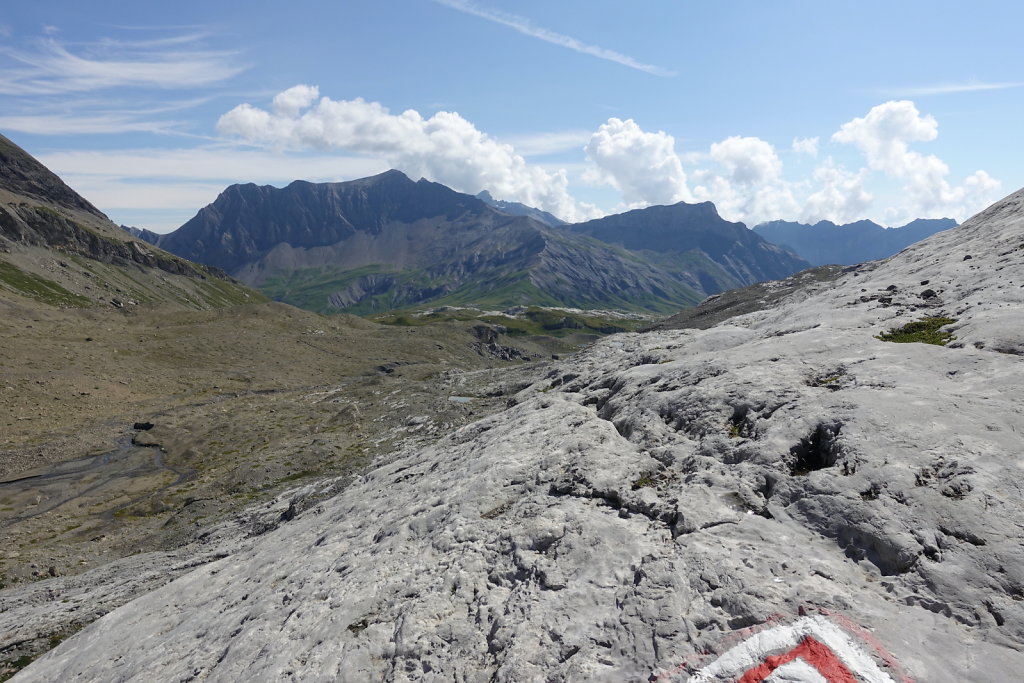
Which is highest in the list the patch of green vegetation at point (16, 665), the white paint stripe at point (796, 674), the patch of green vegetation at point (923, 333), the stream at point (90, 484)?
the patch of green vegetation at point (923, 333)

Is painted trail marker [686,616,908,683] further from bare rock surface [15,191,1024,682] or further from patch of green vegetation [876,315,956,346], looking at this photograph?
patch of green vegetation [876,315,956,346]

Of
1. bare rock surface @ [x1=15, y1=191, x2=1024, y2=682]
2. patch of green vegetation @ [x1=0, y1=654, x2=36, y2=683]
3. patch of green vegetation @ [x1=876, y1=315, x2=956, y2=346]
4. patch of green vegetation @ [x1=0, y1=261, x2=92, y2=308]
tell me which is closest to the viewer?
bare rock surface @ [x1=15, y1=191, x2=1024, y2=682]

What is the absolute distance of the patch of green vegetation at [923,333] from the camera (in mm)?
18266

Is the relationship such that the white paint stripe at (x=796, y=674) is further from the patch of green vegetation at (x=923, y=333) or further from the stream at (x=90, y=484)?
the stream at (x=90, y=484)

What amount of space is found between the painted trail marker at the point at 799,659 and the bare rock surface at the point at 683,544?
11.0 inches

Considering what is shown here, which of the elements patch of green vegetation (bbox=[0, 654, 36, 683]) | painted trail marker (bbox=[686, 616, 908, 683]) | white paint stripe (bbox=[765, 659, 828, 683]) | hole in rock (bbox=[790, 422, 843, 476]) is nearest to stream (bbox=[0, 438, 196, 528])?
patch of green vegetation (bbox=[0, 654, 36, 683])

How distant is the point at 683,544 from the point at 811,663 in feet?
11.7

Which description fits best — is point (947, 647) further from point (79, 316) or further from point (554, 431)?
point (79, 316)

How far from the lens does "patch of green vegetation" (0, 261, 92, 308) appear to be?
17625cm

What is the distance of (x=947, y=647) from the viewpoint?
8680 millimetres

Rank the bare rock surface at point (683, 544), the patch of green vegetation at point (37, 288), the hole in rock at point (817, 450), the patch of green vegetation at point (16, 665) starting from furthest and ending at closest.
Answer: the patch of green vegetation at point (37, 288)
the patch of green vegetation at point (16, 665)
the hole in rock at point (817, 450)
the bare rock surface at point (683, 544)

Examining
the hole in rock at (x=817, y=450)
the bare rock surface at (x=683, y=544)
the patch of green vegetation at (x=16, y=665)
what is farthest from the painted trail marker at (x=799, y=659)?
the patch of green vegetation at (x=16, y=665)

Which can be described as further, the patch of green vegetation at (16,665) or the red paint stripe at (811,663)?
the patch of green vegetation at (16,665)

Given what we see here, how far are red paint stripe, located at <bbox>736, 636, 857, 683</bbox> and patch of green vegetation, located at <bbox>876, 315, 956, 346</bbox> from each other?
46.3ft
